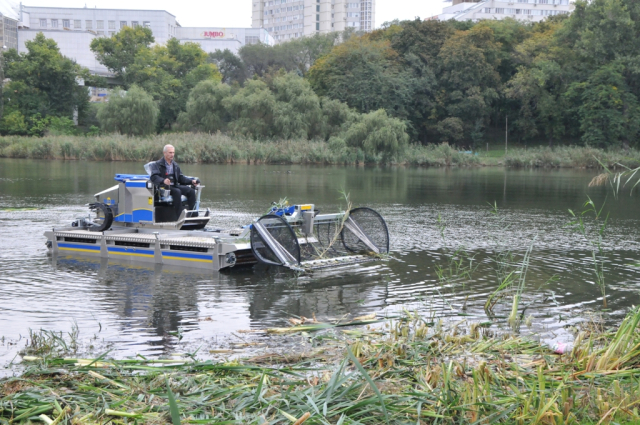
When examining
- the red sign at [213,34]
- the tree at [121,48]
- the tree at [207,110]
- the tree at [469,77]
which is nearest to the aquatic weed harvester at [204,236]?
the tree at [207,110]

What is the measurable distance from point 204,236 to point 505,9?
6333 inches

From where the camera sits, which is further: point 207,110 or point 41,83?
point 41,83

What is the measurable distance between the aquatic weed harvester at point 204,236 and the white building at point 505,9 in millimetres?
147271

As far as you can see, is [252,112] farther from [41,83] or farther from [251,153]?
[41,83]

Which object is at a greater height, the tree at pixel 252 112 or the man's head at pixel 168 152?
the tree at pixel 252 112

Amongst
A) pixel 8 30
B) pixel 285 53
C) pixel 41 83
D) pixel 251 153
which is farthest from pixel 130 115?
pixel 8 30

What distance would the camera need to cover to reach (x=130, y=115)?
61938 mm

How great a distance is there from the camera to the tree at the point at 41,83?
7862 cm

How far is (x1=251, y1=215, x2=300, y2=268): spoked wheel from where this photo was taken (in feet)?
35.5

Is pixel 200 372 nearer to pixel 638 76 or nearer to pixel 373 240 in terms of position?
pixel 373 240

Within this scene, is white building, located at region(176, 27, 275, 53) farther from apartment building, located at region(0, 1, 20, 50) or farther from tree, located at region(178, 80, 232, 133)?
tree, located at region(178, 80, 232, 133)

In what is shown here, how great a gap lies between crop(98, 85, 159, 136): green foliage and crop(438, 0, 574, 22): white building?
105m

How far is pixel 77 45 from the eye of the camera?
Result: 120 metres

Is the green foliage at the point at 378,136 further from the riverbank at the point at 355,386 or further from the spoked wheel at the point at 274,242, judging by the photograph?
the riverbank at the point at 355,386
